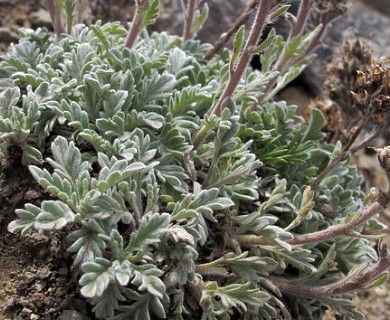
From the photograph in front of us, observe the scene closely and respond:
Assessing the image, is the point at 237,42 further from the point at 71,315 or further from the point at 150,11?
the point at 71,315

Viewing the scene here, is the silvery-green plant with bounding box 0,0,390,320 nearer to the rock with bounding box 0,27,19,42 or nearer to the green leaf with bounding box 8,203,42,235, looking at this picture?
the green leaf with bounding box 8,203,42,235

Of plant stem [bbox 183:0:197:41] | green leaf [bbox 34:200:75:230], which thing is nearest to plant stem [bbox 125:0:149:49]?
plant stem [bbox 183:0:197:41]

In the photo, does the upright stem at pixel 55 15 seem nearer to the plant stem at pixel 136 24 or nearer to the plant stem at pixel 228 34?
the plant stem at pixel 136 24

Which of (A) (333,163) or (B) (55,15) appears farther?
(B) (55,15)

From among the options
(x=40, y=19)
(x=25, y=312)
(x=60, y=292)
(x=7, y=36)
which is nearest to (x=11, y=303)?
(x=25, y=312)

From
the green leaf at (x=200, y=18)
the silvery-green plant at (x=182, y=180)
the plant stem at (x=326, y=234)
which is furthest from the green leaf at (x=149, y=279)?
the green leaf at (x=200, y=18)

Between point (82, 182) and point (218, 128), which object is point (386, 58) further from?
point (82, 182)

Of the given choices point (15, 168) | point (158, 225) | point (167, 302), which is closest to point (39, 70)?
point (15, 168)
